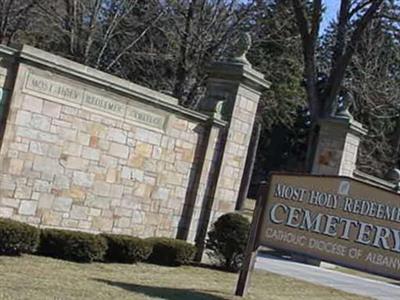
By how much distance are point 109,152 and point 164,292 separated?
3.56 meters

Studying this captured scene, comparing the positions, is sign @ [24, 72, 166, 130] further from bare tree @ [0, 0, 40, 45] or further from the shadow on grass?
bare tree @ [0, 0, 40, 45]

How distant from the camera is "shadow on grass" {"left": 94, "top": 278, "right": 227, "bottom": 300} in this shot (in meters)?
9.30

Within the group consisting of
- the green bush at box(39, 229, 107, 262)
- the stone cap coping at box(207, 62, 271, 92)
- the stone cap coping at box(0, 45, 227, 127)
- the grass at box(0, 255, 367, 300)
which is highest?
the stone cap coping at box(207, 62, 271, 92)

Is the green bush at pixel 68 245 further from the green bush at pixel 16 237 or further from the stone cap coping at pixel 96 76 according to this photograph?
the stone cap coping at pixel 96 76

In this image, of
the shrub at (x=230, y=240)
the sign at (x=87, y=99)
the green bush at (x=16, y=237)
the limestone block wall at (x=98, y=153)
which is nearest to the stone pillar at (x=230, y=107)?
the limestone block wall at (x=98, y=153)

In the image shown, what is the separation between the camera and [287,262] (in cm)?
1819

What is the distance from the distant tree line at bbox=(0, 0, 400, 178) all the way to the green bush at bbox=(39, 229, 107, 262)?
36.0 ft

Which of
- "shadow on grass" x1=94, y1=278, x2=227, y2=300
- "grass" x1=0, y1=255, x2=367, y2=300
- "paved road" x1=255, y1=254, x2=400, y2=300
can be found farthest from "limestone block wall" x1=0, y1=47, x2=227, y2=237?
"paved road" x1=255, y1=254, x2=400, y2=300

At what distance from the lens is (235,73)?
1477cm

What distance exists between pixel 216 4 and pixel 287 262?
10.3m

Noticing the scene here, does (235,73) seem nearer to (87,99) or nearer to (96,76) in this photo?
(96,76)

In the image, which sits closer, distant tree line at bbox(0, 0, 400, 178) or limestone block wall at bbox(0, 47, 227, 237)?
limestone block wall at bbox(0, 47, 227, 237)

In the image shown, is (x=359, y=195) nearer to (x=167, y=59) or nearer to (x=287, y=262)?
(x=287, y=262)

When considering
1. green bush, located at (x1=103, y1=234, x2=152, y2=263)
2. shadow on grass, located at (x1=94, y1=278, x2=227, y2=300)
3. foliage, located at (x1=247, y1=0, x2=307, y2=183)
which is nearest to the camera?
shadow on grass, located at (x1=94, y1=278, x2=227, y2=300)
